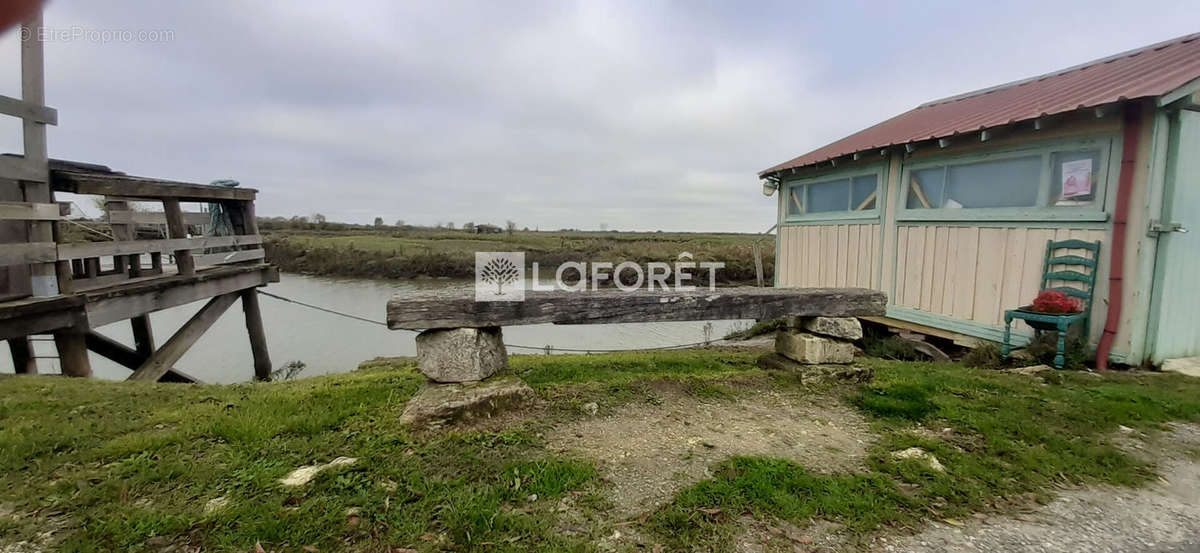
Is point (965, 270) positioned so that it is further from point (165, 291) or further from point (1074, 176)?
point (165, 291)

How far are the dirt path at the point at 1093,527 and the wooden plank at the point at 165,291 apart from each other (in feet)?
24.6

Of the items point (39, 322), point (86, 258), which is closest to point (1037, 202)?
point (39, 322)

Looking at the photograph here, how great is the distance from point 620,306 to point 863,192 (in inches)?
240

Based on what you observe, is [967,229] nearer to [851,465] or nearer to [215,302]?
[851,465]

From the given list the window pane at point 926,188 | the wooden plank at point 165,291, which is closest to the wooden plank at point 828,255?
the window pane at point 926,188

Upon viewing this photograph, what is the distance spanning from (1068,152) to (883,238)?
94.9 inches

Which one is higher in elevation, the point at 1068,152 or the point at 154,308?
the point at 1068,152

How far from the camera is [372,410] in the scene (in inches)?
130

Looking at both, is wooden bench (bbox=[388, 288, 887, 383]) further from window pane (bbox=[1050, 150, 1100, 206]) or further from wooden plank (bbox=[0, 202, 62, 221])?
wooden plank (bbox=[0, 202, 62, 221])

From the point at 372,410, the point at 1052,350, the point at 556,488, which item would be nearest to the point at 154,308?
the point at 372,410

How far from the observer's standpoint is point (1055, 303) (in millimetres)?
→ 4797

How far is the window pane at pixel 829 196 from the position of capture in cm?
812

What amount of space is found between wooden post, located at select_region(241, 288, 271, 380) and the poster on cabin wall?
1204 centimetres

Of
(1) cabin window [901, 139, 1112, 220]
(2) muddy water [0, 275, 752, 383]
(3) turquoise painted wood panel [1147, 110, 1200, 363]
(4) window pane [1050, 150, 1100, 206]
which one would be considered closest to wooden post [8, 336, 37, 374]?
(2) muddy water [0, 275, 752, 383]
